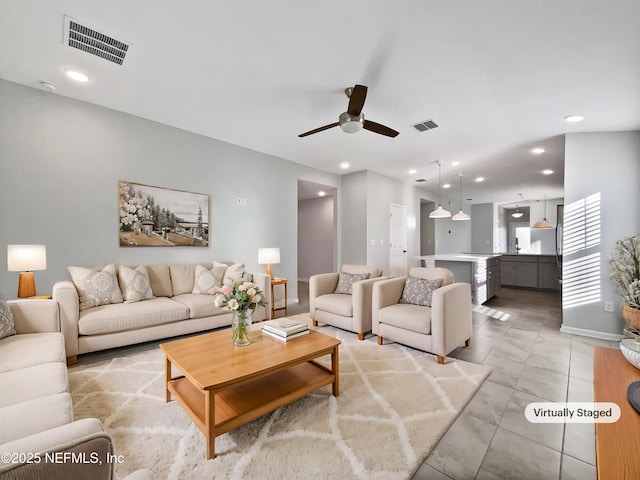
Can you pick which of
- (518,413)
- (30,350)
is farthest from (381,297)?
(30,350)

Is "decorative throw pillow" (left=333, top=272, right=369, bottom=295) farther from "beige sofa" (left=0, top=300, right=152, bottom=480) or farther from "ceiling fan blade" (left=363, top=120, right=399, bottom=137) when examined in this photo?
"beige sofa" (left=0, top=300, right=152, bottom=480)

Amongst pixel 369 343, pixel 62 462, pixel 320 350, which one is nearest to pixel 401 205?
pixel 369 343

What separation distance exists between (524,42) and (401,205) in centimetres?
505

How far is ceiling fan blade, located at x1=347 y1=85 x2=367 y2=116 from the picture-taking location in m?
2.48

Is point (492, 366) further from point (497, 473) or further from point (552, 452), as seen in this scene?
point (497, 473)

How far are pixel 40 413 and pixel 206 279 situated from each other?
108 inches

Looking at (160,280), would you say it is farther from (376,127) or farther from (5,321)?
(376,127)

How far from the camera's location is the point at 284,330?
89.6 inches

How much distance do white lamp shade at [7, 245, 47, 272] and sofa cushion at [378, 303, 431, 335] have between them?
3395 millimetres

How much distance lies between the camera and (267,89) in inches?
115

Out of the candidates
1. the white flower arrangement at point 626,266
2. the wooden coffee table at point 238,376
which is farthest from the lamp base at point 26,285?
the white flower arrangement at point 626,266

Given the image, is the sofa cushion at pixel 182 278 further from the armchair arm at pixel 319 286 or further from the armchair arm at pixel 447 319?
the armchair arm at pixel 447 319

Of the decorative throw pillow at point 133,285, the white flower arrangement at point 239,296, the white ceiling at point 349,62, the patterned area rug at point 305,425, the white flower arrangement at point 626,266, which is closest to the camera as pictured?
the patterned area rug at point 305,425

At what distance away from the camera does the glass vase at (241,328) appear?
7.09ft
